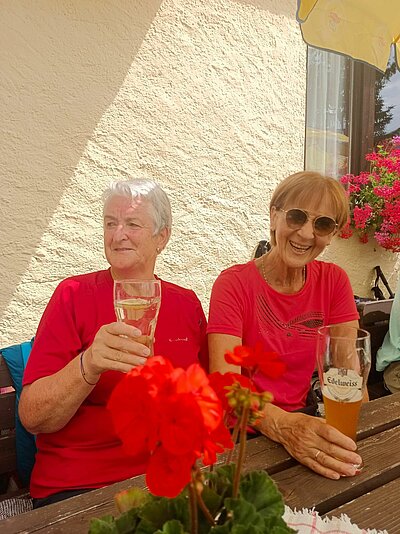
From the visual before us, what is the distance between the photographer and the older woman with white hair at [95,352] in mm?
1510

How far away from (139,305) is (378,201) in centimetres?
407

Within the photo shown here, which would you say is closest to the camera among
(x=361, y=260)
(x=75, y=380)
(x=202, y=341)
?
(x=75, y=380)

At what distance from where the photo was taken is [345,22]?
2537 mm

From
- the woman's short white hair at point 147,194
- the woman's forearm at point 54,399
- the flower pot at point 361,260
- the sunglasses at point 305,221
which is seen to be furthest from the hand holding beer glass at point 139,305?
the flower pot at point 361,260

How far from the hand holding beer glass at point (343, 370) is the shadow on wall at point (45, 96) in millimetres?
2252

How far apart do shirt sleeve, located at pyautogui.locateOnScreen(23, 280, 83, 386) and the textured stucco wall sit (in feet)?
4.89

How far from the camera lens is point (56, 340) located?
1696mm

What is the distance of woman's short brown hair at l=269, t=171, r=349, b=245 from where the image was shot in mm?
2230

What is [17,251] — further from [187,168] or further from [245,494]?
[245,494]

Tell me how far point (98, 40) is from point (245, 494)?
128 inches

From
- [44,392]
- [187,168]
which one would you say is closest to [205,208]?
[187,168]

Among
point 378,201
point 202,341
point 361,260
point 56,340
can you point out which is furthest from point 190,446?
point 361,260

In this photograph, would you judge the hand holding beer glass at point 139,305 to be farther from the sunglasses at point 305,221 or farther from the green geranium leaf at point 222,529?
the sunglasses at point 305,221

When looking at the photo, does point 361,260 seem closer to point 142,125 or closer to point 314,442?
point 142,125
